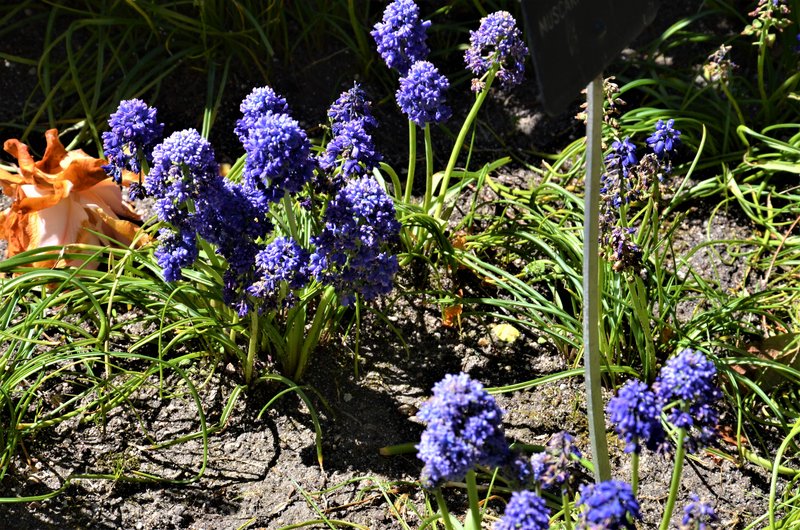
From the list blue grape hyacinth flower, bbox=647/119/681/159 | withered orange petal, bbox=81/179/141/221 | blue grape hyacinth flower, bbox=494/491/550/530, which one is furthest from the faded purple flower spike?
blue grape hyacinth flower, bbox=494/491/550/530

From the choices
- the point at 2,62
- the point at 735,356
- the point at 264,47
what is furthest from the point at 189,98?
the point at 735,356

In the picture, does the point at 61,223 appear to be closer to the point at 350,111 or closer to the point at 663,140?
the point at 350,111

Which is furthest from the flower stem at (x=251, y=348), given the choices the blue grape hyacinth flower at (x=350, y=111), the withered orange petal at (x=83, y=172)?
the withered orange petal at (x=83, y=172)

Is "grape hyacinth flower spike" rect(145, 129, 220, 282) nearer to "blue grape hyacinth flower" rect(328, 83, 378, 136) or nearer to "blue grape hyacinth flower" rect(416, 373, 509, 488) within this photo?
"blue grape hyacinth flower" rect(328, 83, 378, 136)

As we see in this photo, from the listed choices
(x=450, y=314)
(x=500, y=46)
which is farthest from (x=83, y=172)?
(x=500, y=46)

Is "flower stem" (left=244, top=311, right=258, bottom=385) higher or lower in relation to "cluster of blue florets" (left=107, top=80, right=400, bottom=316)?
lower

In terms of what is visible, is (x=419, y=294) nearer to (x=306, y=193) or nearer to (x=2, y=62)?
(x=306, y=193)
